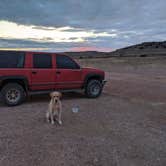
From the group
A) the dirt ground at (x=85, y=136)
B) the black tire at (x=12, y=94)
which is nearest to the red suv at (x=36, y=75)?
the black tire at (x=12, y=94)

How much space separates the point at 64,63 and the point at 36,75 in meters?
1.33

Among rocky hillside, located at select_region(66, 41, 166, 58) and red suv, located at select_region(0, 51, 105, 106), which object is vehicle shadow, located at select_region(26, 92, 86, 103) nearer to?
red suv, located at select_region(0, 51, 105, 106)

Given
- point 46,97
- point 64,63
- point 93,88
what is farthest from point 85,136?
point 46,97

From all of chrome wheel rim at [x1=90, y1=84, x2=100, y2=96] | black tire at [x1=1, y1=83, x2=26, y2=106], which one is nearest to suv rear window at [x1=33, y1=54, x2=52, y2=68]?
black tire at [x1=1, y1=83, x2=26, y2=106]

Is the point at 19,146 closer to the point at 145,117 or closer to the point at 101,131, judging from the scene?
the point at 101,131

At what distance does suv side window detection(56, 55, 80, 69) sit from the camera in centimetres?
922

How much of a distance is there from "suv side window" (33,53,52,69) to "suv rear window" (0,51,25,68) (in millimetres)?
455

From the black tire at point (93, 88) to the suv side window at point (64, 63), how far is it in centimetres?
97

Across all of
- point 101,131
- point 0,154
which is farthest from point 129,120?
point 0,154

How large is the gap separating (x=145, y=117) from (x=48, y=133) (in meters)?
3.23

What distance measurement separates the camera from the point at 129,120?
7012 millimetres

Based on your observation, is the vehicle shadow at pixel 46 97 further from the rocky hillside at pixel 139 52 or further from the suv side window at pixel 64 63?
the rocky hillside at pixel 139 52

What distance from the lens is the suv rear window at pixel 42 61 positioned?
8594 mm

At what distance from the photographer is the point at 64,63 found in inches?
370
